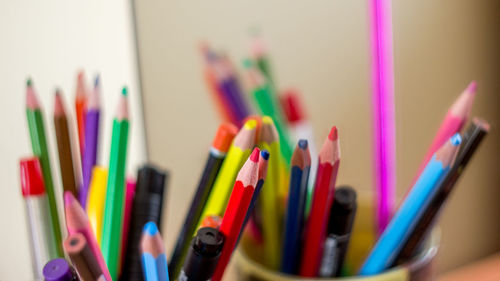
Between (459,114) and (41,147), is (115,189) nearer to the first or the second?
(41,147)

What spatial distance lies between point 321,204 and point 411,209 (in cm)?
4

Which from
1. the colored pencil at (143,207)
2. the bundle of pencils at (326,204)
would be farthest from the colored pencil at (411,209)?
the colored pencil at (143,207)

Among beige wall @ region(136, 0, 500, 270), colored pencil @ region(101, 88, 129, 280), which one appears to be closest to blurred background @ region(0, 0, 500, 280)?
beige wall @ region(136, 0, 500, 270)

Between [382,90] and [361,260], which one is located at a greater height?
[382,90]

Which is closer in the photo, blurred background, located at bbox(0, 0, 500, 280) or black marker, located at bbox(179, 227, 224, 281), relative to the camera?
black marker, located at bbox(179, 227, 224, 281)

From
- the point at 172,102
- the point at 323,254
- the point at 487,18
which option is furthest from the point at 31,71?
the point at 487,18

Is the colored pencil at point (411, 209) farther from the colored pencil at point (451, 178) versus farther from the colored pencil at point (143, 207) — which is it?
the colored pencil at point (143, 207)

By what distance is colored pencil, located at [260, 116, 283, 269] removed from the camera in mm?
230

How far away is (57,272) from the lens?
180 millimetres

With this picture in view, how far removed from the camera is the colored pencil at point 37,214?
23cm

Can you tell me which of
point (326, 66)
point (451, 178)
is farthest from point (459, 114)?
point (326, 66)

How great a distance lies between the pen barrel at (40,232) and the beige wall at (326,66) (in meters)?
0.12

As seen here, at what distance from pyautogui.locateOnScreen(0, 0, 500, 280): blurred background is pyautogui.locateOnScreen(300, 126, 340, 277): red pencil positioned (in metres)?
0.12

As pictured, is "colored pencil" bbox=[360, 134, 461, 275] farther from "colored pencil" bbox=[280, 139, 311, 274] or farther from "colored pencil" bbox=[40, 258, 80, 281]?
"colored pencil" bbox=[40, 258, 80, 281]
